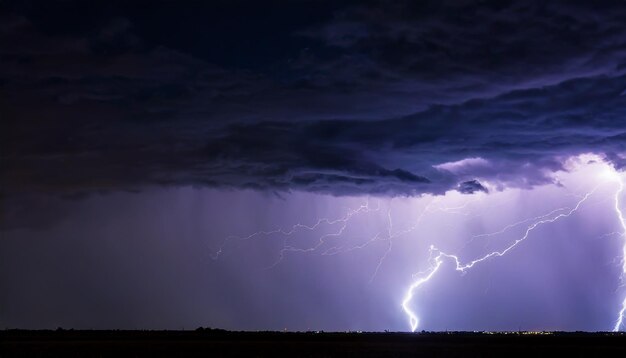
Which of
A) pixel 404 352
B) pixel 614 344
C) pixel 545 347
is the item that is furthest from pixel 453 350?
pixel 614 344

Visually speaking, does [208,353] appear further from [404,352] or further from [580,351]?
[580,351]

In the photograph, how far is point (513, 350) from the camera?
59.1 metres

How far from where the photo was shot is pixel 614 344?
65.8 m

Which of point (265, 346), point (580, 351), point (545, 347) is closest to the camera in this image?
point (580, 351)

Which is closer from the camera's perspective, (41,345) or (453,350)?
(453,350)

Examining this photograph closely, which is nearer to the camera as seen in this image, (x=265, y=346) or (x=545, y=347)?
(x=545, y=347)

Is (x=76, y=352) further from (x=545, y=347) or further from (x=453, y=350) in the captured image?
(x=545, y=347)

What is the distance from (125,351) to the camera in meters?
61.0

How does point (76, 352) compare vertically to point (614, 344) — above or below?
below

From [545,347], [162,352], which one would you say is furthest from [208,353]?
[545,347]

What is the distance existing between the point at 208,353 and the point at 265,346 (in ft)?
27.7

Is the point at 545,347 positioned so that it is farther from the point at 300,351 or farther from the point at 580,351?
the point at 300,351

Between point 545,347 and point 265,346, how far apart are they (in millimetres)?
21475

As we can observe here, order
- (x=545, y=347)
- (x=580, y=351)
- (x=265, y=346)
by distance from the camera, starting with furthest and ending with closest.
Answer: (x=265, y=346)
(x=545, y=347)
(x=580, y=351)
